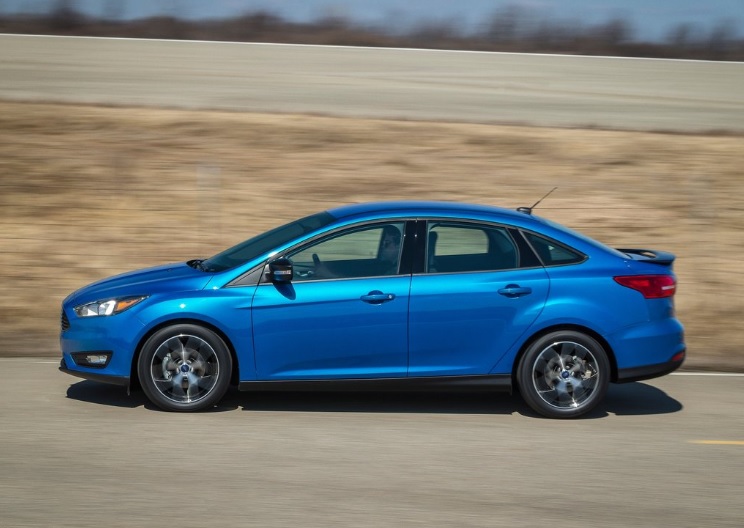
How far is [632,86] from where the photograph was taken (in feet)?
73.7

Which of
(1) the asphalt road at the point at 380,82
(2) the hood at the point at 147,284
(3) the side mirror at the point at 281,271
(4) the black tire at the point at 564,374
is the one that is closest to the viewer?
(3) the side mirror at the point at 281,271

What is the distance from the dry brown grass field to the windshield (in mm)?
3121

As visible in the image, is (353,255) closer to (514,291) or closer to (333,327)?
(333,327)

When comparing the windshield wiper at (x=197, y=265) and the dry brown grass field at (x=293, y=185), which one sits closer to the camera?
the windshield wiper at (x=197, y=265)

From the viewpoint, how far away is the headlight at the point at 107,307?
7.68m

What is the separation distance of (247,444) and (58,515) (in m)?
1.63

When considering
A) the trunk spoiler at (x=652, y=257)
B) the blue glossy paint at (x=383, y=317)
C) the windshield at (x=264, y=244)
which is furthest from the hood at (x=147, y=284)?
the trunk spoiler at (x=652, y=257)

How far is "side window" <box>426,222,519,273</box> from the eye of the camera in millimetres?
7852

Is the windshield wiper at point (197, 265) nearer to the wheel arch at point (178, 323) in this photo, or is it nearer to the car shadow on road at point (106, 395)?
the wheel arch at point (178, 323)

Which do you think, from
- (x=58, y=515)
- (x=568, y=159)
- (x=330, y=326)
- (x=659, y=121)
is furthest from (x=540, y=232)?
(x=659, y=121)

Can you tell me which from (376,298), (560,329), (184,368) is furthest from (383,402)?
(184,368)

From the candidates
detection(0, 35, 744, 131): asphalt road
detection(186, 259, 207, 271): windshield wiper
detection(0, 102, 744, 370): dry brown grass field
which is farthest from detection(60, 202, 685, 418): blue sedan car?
detection(0, 35, 744, 131): asphalt road

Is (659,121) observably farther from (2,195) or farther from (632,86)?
(2,195)

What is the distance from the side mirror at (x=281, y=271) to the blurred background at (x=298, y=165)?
3289 mm
